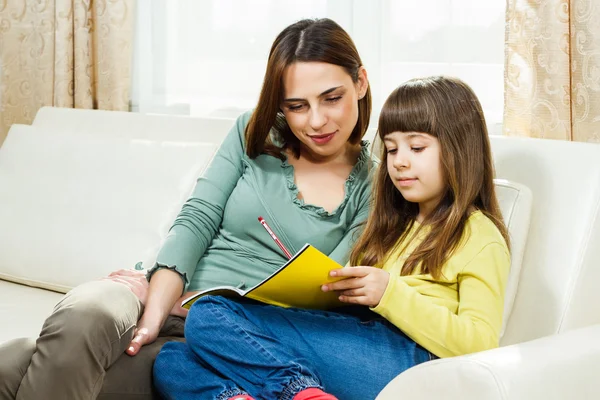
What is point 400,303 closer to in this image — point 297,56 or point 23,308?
point 297,56

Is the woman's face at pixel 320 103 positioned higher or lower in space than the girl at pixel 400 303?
higher

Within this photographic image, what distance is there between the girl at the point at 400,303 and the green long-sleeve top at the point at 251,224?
0.53ft

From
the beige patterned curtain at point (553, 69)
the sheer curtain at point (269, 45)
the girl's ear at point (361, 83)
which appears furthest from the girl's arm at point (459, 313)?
the sheer curtain at point (269, 45)

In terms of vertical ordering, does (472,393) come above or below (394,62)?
below

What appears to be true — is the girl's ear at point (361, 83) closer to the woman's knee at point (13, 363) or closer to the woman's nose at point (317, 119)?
the woman's nose at point (317, 119)

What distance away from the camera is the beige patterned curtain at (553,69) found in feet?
6.45

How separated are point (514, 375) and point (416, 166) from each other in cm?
55

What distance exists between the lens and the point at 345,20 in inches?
99.0

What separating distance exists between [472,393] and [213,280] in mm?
838

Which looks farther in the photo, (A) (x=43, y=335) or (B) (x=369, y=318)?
(B) (x=369, y=318)

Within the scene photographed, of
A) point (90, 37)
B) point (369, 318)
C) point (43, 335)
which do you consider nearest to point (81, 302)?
point (43, 335)

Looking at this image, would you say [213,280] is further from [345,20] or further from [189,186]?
[345,20]

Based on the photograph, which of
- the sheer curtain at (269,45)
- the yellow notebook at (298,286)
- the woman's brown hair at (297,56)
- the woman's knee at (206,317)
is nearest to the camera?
the yellow notebook at (298,286)

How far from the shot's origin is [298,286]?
1396 millimetres
